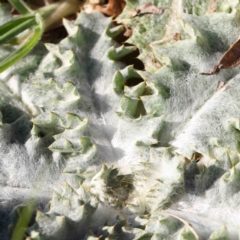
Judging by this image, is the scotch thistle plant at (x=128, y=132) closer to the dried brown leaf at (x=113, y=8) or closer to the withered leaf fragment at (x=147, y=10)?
the withered leaf fragment at (x=147, y=10)

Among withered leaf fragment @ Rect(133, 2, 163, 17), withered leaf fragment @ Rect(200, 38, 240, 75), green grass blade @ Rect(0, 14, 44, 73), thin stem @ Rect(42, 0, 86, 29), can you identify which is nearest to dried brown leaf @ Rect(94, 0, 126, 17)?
thin stem @ Rect(42, 0, 86, 29)

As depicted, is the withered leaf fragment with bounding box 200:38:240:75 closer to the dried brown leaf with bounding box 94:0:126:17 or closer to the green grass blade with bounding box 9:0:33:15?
the dried brown leaf with bounding box 94:0:126:17

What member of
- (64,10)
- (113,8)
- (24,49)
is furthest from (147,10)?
(24,49)

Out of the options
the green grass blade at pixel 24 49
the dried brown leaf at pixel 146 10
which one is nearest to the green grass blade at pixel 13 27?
the green grass blade at pixel 24 49

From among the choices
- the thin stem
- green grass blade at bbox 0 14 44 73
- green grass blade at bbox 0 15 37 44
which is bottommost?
the thin stem

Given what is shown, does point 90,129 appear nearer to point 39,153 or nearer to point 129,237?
point 39,153

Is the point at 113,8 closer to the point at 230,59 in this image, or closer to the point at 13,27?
the point at 13,27

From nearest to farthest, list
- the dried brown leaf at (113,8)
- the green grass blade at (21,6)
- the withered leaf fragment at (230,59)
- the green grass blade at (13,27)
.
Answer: the withered leaf fragment at (230,59)
the green grass blade at (13,27)
the green grass blade at (21,6)
the dried brown leaf at (113,8)
